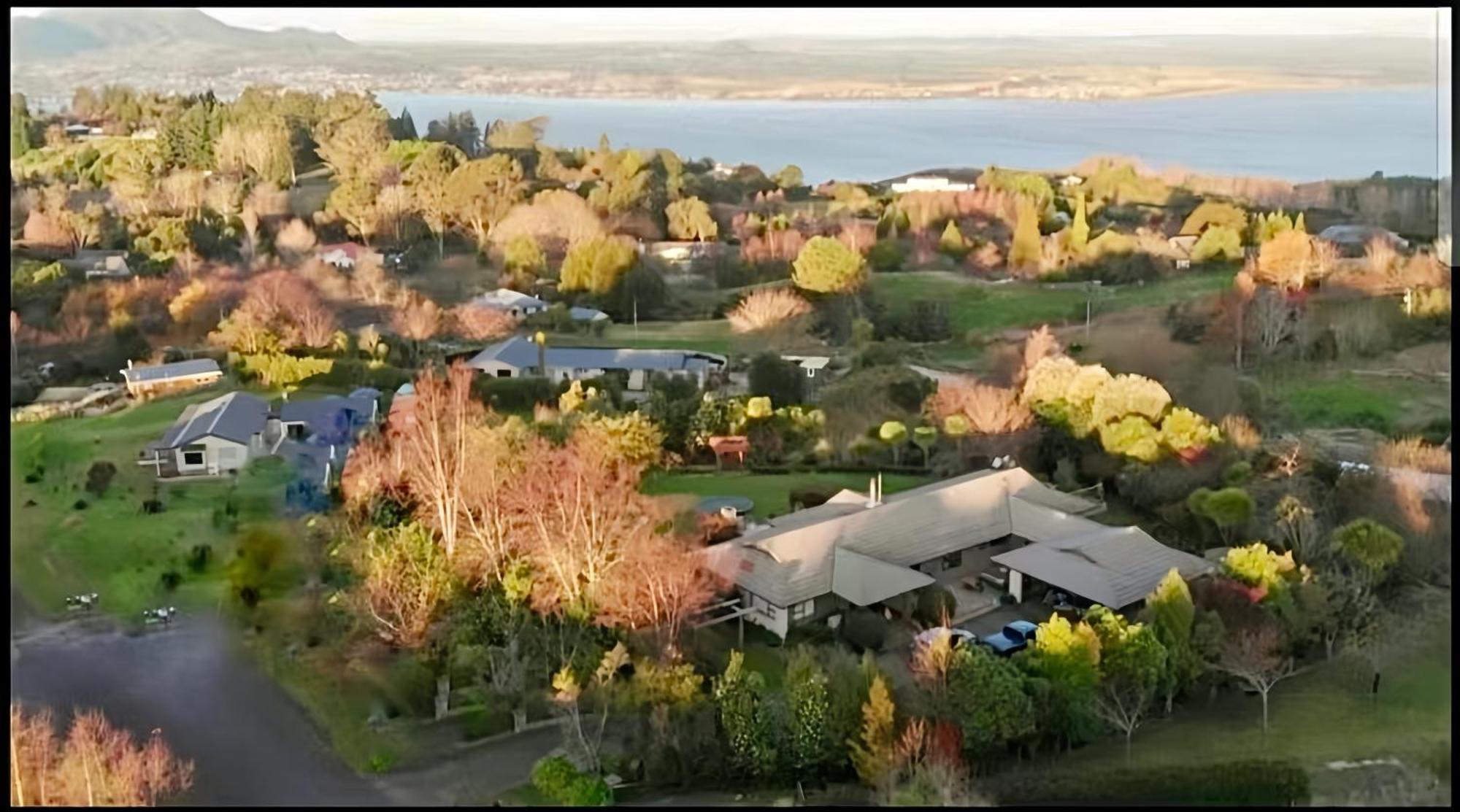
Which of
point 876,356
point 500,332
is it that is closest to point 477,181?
point 500,332

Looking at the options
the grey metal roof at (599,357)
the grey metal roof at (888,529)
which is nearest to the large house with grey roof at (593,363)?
the grey metal roof at (599,357)

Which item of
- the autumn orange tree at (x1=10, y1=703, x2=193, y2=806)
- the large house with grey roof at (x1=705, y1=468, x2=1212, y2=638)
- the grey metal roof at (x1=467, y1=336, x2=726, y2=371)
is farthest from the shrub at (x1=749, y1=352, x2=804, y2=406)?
the autumn orange tree at (x1=10, y1=703, x2=193, y2=806)

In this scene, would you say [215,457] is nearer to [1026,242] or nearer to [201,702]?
[201,702]

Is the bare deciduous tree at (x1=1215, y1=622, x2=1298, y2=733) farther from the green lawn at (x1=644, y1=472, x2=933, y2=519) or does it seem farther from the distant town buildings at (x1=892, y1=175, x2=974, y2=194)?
the distant town buildings at (x1=892, y1=175, x2=974, y2=194)

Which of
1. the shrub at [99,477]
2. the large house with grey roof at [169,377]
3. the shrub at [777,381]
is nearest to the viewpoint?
the shrub at [99,477]

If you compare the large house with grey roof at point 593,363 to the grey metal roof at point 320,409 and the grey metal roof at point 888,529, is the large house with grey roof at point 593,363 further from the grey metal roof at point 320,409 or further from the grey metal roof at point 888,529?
the grey metal roof at point 888,529

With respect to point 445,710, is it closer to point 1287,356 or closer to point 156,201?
point 1287,356
